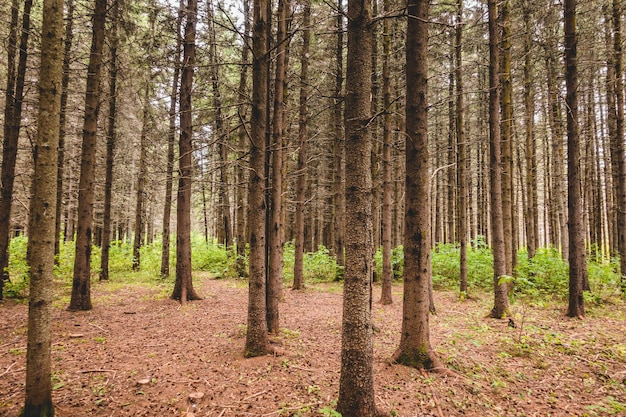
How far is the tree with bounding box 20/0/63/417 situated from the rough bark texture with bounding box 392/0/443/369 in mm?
5038

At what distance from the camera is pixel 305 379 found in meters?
5.04

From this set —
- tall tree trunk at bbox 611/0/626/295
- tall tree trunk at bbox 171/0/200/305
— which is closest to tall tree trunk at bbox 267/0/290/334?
tall tree trunk at bbox 171/0/200/305

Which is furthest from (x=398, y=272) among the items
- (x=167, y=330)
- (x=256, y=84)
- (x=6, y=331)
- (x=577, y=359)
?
(x=6, y=331)

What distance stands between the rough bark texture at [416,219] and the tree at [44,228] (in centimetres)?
504

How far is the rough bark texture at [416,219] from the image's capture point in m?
5.47

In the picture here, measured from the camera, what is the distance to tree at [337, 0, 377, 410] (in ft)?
12.2

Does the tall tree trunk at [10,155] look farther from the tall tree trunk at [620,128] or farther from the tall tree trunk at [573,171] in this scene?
the tall tree trunk at [620,128]

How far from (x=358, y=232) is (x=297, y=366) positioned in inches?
124

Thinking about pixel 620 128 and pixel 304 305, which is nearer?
pixel 304 305

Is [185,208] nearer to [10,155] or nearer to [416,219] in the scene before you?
[10,155]

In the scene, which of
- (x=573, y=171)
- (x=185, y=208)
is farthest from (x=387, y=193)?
(x=185, y=208)

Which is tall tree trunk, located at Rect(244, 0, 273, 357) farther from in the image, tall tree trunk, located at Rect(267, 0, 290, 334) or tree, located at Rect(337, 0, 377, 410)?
tree, located at Rect(337, 0, 377, 410)

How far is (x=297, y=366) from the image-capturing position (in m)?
5.48

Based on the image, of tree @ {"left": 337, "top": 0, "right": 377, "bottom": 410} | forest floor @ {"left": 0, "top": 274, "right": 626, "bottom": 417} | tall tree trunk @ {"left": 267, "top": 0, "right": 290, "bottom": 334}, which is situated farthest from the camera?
tall tree trunk @ {"left": 267, "top": 0, "right": 290, "bottom": 334}
